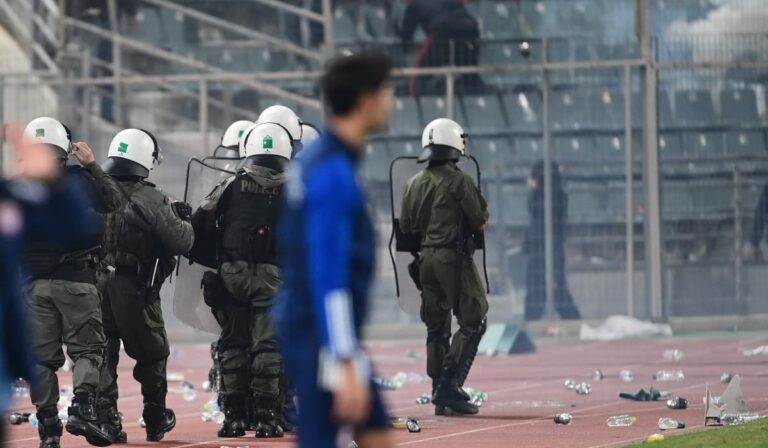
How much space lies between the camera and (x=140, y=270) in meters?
10.8

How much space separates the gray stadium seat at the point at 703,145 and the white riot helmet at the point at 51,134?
11.6 m

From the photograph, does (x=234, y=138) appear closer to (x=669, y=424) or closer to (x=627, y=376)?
(x=669, y=424)

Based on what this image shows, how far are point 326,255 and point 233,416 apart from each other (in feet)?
19.4

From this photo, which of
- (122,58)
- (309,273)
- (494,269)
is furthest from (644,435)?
(122,58)

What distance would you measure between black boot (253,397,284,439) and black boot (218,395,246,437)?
0.14 meters

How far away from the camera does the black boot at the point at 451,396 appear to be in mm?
12562

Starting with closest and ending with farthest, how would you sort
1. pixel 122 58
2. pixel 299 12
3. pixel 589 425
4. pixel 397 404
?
pixel 589 425
pixel 397 404
pixel 299 12
pixel 122 58

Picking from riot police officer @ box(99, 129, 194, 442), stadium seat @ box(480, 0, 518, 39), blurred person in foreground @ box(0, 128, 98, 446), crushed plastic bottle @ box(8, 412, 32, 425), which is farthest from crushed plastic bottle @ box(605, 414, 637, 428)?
stadium seat @ box(480, 0, 518, 39)

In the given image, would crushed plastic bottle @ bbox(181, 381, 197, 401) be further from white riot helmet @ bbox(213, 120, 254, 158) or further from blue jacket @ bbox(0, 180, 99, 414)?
blue jacket @ bbox(0, 180, 99, 414)

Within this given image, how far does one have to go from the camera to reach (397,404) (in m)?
13.9

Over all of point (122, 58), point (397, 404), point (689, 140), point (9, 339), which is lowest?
point (397, 404)

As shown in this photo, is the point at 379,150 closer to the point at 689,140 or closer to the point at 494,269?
the point at 494,269

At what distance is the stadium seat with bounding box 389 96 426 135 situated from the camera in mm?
20875

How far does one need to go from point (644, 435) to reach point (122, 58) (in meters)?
14.5
